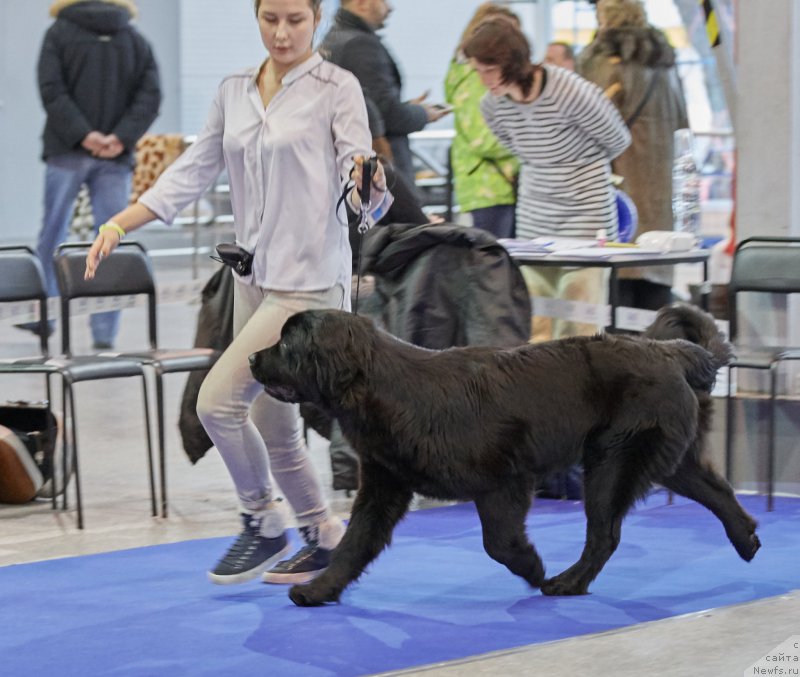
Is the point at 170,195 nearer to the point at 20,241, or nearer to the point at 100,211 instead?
the point at 100,211

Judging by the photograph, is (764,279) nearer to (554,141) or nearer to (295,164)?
(554,141)

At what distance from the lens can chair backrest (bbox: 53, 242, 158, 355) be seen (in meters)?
5.42

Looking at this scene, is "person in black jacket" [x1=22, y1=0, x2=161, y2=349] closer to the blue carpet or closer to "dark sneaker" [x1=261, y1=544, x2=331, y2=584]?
the blue carpet

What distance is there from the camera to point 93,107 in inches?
327

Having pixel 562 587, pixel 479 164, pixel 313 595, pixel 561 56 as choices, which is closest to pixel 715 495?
pixel 562 587

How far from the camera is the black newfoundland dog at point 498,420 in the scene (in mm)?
3521

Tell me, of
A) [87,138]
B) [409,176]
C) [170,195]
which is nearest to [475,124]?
[409,176]

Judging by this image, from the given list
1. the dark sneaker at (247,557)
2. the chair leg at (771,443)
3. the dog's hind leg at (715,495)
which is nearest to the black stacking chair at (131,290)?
the dark sneaker at (247,557)

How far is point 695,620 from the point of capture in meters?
3.62

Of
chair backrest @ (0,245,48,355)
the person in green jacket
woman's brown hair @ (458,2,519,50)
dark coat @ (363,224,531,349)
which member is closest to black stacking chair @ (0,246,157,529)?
chair backrest @ (0,245,48,355)

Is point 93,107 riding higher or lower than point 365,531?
higher

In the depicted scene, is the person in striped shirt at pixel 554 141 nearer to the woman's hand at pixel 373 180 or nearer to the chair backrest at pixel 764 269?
the chair backrest at pixel 764 269

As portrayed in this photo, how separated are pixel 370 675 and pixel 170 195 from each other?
146 centimetres

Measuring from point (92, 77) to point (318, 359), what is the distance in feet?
17.5
